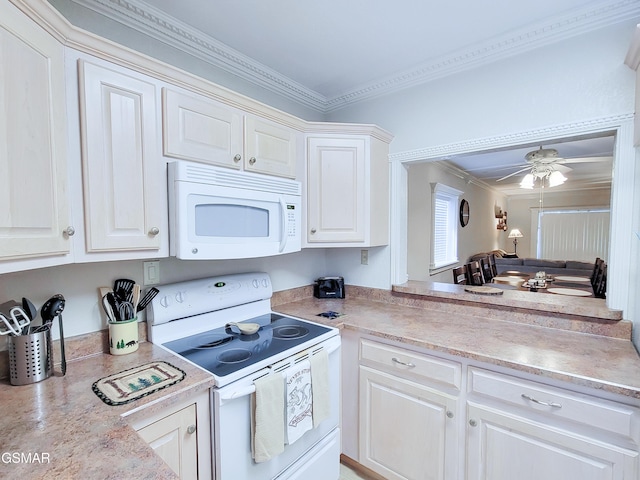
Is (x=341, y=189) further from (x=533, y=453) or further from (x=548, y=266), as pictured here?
(x=548, y=266)

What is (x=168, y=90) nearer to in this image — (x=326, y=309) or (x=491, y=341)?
(x=326, y=309)

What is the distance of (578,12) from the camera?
148cm

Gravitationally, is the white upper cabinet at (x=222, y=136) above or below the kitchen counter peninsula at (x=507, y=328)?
above

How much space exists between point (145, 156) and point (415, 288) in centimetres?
180

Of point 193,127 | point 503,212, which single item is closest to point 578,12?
point 193,127

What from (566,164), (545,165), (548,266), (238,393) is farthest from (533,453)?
(548,266)

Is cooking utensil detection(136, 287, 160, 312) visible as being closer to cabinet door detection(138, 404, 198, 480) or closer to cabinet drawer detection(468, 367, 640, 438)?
cabinet door detection(138, 404, 198, 480)

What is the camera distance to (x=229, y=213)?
1.48m

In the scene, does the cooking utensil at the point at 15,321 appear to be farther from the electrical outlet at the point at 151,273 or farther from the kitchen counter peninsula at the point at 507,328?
the kitchen counter peninsula at the point at 507,328

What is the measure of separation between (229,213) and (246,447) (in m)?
1.00

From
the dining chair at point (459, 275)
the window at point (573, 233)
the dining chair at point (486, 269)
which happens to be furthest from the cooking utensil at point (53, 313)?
the window at point (573, 233)

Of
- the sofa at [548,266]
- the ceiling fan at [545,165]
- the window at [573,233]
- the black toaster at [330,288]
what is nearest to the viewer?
the black toaster at [330,288]

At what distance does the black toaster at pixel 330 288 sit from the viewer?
8.02 ft

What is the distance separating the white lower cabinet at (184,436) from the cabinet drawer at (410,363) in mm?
889
